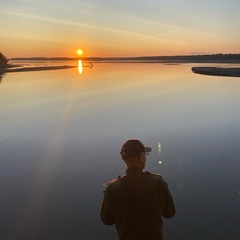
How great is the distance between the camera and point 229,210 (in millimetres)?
7961

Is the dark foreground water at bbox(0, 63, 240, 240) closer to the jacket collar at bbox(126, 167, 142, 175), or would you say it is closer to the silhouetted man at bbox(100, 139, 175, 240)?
the silhouetted man at bbox(100, 139, 175, 240)

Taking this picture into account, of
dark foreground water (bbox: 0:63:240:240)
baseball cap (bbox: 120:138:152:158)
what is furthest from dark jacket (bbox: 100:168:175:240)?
dark foreground water (bbox: 0:63:240:240)

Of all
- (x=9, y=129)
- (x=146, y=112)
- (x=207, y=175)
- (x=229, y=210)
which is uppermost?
(x=146, y=112)

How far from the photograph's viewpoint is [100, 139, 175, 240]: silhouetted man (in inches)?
132

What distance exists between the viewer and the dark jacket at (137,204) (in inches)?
132

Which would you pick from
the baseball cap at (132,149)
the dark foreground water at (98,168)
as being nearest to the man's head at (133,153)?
the baseball cap at (132,149)

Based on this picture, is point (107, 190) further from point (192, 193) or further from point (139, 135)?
point (139, 135)

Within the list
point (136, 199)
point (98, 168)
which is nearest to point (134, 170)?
point (136, 199)

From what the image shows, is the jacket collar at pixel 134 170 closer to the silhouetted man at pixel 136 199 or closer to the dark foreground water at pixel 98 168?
the silhouetted man at pixel 136 199

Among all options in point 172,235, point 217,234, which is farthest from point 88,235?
point 217,234

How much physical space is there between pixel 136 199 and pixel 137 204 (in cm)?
7

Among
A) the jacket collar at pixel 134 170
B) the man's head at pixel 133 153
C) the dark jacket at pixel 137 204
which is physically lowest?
the dark jacket at pixel 137 204

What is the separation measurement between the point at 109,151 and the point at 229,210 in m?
6.28

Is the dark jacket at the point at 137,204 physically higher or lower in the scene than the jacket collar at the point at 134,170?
lower
